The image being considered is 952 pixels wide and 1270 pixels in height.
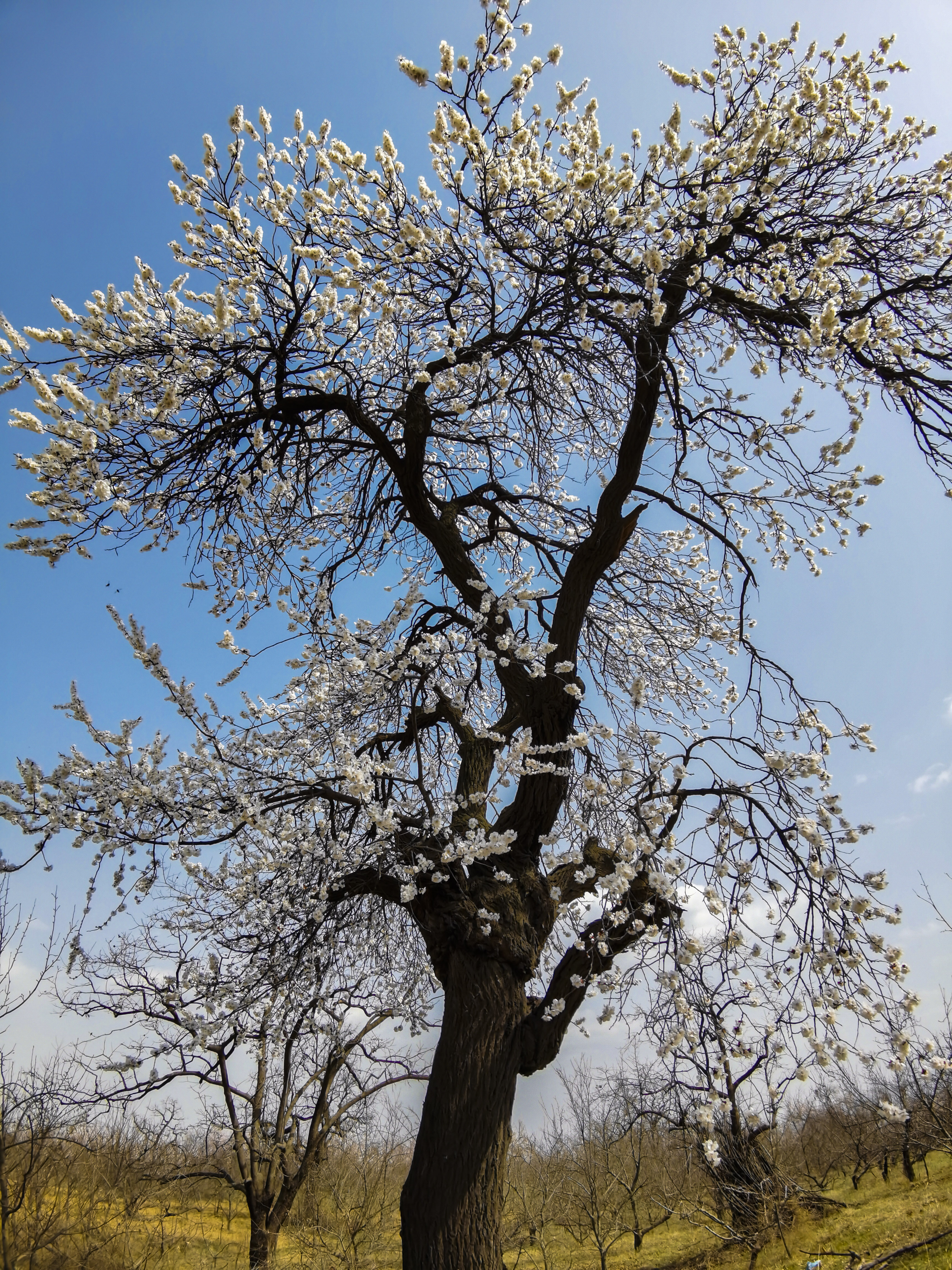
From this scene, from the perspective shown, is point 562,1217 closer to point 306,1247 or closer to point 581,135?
point 306,1247

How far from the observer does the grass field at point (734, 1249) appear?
10.5 meters

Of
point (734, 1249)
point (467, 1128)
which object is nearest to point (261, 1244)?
point (734, 1249)

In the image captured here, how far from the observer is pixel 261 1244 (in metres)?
9.98

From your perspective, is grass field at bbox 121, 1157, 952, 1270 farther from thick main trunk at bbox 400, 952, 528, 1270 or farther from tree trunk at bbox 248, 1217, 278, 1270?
thick main trunk at bbox 400, 952, 528, 1270

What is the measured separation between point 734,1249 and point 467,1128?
1312 centimetres

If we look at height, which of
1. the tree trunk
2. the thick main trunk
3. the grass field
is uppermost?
the thick main trunk

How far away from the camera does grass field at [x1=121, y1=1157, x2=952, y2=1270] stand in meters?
10.5

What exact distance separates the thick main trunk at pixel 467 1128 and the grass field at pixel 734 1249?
27.6 ft

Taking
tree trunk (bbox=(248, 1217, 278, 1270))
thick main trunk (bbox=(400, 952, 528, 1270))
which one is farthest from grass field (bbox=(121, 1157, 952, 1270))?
thick main trunk (bbox=(400, 952, 528, 1270))

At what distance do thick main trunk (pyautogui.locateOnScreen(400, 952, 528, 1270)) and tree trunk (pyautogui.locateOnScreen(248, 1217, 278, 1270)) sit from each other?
814 centimetres

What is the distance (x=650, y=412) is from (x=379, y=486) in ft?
7.70

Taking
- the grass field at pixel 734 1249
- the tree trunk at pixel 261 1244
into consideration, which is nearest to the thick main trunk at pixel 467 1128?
the tree trunk at pixel 261 1244

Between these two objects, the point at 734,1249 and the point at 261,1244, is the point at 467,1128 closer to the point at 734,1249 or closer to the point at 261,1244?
the point at 261,1244

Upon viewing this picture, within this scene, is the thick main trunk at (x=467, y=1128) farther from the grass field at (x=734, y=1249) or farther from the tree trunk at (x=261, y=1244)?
the grass field at (x=734, y=1249)
